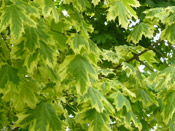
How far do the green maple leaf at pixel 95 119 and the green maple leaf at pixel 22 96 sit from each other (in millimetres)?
309

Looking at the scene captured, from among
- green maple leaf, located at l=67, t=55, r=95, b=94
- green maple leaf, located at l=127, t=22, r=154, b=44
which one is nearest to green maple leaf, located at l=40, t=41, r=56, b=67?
green maple leaf, located at l=67, t=55, r=95, b=94

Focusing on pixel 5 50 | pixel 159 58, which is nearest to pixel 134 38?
pixel 5 50

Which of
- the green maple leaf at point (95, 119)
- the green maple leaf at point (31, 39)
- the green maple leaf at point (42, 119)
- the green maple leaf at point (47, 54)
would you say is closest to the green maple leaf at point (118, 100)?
the green maple leaf at point (95, 119)

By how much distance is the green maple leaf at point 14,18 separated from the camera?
1.57 meters

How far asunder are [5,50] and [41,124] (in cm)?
54

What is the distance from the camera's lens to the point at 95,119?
1.90 m

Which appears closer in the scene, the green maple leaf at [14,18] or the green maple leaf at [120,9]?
the green maple leaf at [14,18]

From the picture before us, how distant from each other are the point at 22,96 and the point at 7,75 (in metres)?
0.16

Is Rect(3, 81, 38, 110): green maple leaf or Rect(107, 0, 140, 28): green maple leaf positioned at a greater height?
Rect(107, 0, 140, 28): green maple leaf

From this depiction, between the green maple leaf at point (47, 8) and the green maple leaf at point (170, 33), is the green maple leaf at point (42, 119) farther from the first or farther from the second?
the green maple leaf at point (170, 33)

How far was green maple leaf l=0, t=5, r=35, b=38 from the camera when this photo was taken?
157 cm

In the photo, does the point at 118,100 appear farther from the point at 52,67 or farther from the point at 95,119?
the point at 52,67

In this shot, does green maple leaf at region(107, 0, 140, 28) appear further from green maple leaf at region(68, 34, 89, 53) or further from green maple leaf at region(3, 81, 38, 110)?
green maple leaf at region(3, 81, 38, 110)

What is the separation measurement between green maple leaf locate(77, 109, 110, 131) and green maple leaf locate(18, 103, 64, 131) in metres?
0.18
